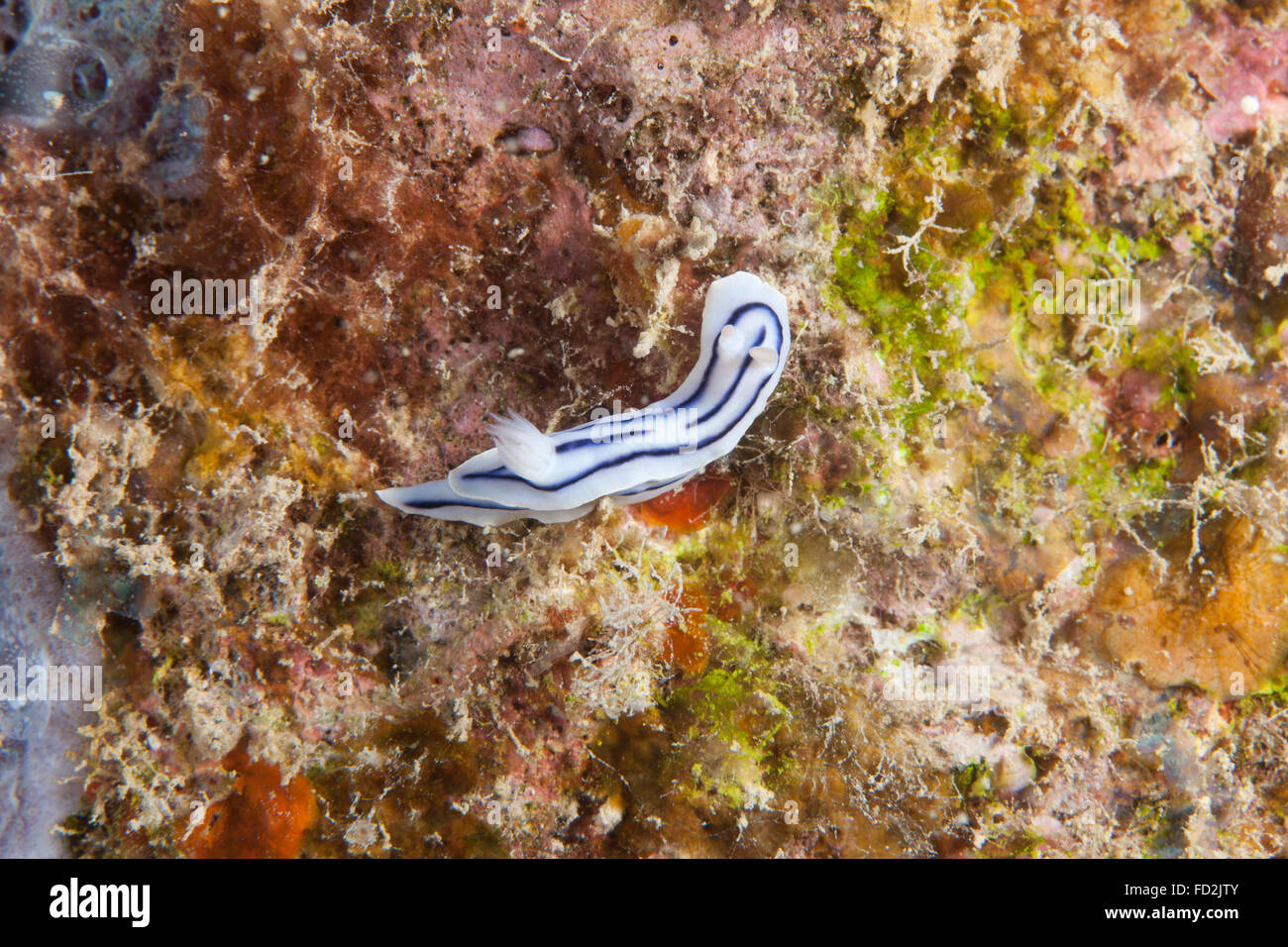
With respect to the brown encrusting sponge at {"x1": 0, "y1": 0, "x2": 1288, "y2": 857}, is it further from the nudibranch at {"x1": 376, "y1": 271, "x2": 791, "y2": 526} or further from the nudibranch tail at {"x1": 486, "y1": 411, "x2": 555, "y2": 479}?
the nudibranch tail at {"x1": 486, "y1": 411, "x2": 555, "y2": 479}

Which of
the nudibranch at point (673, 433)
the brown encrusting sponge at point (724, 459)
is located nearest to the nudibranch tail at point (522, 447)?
the nudibranch at point (673, 433)

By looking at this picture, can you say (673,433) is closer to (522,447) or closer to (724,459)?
(724,459)

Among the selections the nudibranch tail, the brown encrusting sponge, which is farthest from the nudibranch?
the brown encrusting sponge

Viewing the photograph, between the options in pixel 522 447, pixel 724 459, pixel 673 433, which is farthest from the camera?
pixel 724 459

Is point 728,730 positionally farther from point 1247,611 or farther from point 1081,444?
point 1247,611

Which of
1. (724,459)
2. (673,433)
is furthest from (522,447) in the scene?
(724,459)

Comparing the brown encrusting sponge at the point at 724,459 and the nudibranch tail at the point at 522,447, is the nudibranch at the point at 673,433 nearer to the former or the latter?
the nudibranch tail at the point at 522,447
